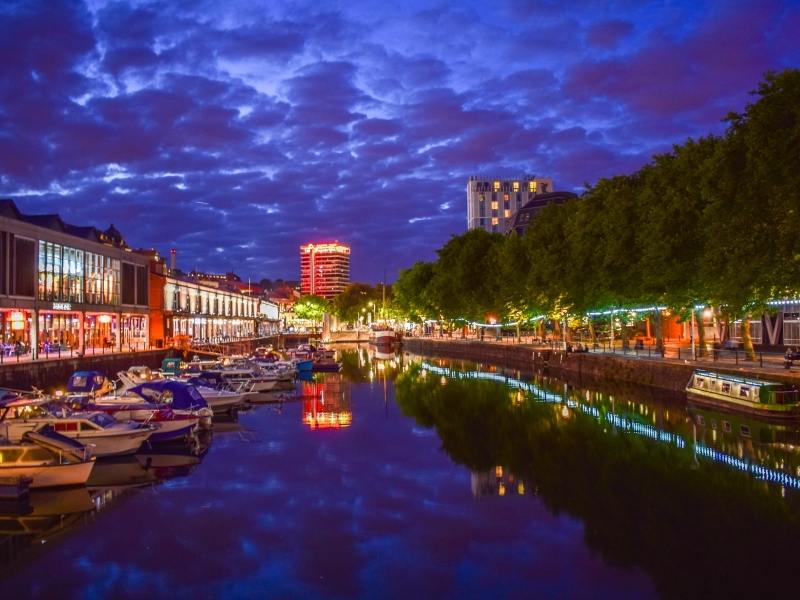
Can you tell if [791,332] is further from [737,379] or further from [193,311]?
[193,311]

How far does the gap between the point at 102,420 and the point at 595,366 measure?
142 ft

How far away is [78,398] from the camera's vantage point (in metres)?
37.7

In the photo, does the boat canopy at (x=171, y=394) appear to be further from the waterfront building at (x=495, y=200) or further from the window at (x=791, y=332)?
the waterfront building at (x=495, y=200)

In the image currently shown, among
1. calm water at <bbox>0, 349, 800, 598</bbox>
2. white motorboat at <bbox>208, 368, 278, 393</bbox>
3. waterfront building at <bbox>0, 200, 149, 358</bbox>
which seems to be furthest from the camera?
waterfront building at <bbox>0, 200, 149, 358</bbox>

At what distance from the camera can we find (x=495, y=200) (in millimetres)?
187250

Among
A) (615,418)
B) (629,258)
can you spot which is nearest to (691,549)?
(615,418)

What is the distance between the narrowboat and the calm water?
1.26 m

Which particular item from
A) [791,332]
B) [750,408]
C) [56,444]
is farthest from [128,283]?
[750,408]

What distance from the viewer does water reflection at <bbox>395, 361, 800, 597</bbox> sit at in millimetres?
17344

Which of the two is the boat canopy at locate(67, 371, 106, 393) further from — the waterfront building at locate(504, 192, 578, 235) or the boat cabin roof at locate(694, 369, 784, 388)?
the waterfront building at locate(504, 192, 578, 235)

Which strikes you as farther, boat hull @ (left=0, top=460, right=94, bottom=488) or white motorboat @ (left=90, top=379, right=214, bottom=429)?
white motorboat @ (left=90, top=379, right=214, bottom=429)

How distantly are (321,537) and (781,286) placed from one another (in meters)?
30.2

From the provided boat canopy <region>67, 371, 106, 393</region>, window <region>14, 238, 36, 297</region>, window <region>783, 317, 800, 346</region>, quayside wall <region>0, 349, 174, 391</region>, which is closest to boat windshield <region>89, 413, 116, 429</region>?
boat canopy <region>67, 371, 106, 393</region>

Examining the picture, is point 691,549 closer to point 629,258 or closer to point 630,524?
point 630,524
